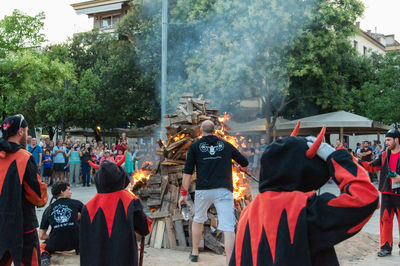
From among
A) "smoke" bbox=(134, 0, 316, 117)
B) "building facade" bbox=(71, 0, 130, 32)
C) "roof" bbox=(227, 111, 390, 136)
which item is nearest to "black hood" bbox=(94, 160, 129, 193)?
"smoke" bbox=(134, 0, 316, 117)

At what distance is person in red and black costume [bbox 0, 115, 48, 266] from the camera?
3.72 metres

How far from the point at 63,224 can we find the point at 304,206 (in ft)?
15.5

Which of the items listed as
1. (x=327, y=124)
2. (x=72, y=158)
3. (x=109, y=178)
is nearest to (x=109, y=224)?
(x=109, y=178)

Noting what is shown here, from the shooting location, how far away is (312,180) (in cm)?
207

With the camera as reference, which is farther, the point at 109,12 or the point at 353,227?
the point at 109,12

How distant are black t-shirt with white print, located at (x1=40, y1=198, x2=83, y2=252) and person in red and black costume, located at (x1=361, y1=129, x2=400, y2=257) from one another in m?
4.66

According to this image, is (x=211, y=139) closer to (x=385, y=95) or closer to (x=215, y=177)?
(x=215, y=177)

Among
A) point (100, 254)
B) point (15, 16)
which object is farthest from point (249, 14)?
point (100, 254)

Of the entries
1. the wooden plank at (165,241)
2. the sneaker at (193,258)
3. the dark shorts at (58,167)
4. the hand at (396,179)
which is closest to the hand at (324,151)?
the sneaker at (193,258)

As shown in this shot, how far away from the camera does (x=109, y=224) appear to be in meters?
3.67

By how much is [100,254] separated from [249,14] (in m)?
14.9

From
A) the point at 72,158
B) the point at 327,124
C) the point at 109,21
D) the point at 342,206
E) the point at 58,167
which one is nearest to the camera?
the point at 342,206

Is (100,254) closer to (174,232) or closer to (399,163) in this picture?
(174,232)

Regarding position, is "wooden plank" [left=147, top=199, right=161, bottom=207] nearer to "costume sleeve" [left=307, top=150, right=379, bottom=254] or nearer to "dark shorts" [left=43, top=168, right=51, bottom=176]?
"costume sleeve" [left=307, top=150, right=379, bottom=254]
